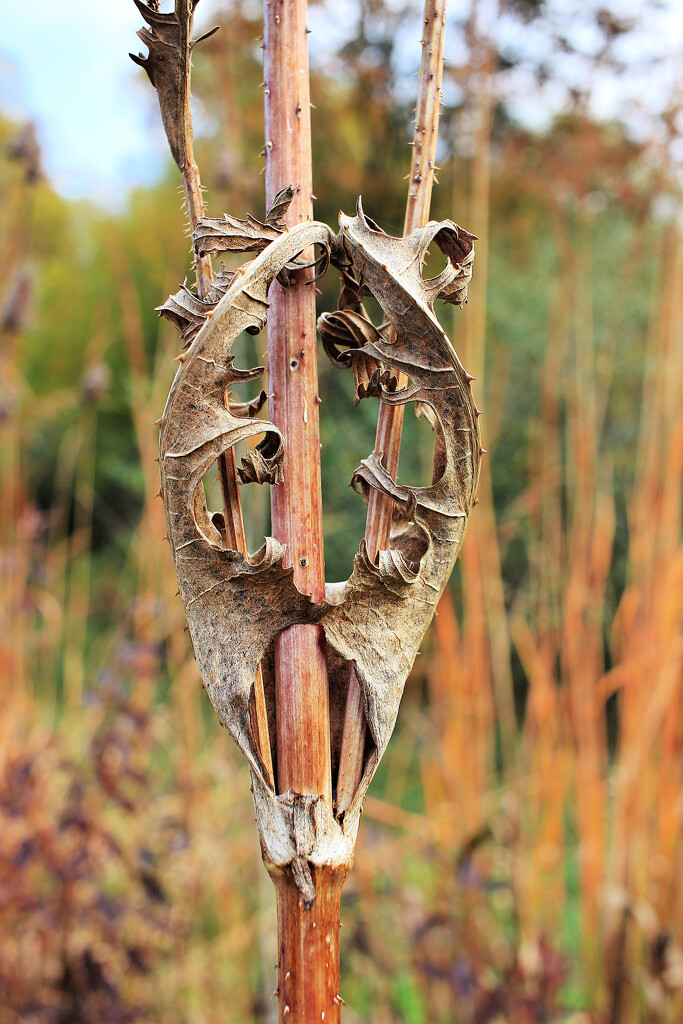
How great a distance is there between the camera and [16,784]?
2.86 feet

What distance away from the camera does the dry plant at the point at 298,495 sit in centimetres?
21

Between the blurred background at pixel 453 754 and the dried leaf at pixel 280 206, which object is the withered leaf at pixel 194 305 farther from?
the blurred background at pixel 453 754

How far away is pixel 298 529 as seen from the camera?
23cm

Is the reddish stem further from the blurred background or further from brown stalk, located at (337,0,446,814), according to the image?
the blurred background

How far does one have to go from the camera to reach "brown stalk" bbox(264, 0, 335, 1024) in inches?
8.7

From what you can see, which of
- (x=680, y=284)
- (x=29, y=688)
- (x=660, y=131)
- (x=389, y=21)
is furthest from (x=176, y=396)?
(x=389, y=21)

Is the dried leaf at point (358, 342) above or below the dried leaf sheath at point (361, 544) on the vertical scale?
above

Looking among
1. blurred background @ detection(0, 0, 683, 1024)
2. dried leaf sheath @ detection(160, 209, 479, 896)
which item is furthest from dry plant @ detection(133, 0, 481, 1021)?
blurred background @ detection(0, 0, 683, 1024)

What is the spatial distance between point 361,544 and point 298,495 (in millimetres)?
24

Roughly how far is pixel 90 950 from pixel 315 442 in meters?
0.88

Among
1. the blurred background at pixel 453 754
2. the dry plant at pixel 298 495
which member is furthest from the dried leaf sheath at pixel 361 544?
the blurred background at pixel 453 754

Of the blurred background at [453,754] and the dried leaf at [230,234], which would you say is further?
the blurred background at [453,754]

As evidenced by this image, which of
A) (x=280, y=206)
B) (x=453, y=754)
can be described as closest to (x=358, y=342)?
(x=280, y=206)

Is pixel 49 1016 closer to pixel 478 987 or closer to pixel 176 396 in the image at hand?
pixel 478 987
